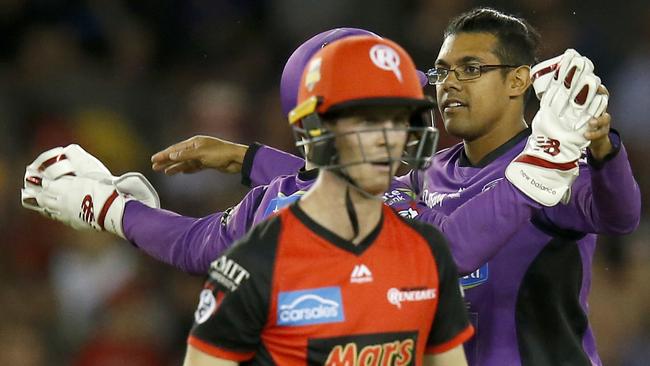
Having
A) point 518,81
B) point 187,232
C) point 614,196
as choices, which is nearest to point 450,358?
point 614,196

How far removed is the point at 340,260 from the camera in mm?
2588

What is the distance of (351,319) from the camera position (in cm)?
257

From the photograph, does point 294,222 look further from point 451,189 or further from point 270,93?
point 270,93

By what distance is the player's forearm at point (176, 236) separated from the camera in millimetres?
3445

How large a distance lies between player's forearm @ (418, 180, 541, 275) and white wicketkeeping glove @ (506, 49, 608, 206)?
0.12 ft

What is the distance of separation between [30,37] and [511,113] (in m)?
4.46

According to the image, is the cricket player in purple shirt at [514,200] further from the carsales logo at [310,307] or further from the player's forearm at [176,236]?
the carsales logo at [310,307]

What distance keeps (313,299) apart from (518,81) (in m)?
1.35

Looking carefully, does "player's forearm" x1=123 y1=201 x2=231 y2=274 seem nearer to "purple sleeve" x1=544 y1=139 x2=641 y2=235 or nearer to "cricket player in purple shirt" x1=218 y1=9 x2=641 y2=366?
"cricket player in purple shirt" x1=218 y1=9 x2=641 y2=366

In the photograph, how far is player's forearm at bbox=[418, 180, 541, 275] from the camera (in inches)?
123

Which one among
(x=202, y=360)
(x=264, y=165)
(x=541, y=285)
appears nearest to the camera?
(x=202, y=360)

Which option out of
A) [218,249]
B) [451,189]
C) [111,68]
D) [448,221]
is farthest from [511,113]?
[111,68]

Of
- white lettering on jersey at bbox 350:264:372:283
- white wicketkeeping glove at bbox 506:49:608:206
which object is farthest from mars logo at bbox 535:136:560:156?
white lettering on jersey at bbox 350:264:372:283

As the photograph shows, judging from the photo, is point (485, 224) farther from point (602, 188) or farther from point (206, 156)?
point (206, 156)
